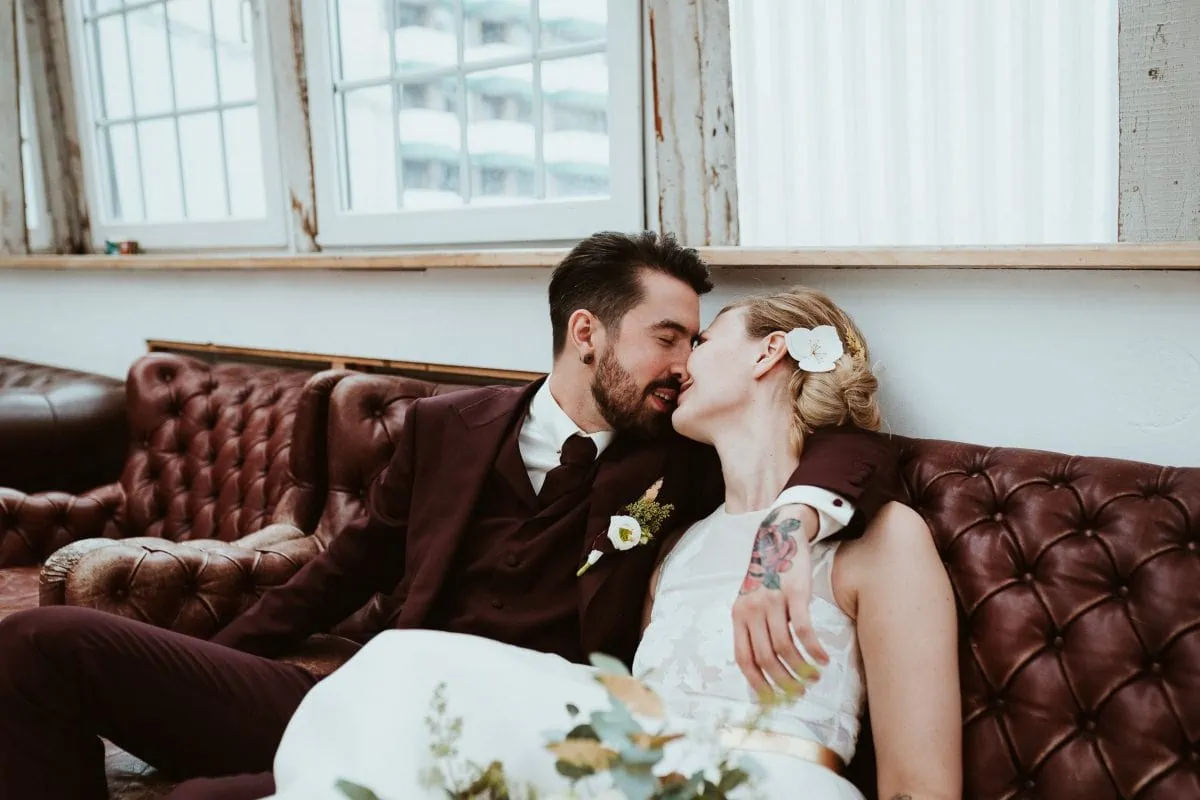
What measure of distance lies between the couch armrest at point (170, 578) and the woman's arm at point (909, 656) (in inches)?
62.2

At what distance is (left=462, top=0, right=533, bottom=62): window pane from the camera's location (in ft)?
9.45

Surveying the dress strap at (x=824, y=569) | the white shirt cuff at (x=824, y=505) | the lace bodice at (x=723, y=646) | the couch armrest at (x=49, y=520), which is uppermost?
the white shirt cuff at (x=824, y=505)

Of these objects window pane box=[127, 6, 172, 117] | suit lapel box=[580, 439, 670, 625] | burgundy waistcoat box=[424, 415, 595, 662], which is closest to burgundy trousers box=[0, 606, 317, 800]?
burgundy waistcoat box=[424, 415, 595, 662]

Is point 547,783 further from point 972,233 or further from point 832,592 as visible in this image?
point 972,233

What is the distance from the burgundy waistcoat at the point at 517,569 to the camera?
1956mm

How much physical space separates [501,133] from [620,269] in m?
1.09

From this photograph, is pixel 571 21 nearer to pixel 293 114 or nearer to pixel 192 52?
pixel 293 114

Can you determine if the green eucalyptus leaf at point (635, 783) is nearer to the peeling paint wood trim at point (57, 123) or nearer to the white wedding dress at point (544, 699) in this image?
the white wedding dress at point (544, 699)

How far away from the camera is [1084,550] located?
5.18 ft

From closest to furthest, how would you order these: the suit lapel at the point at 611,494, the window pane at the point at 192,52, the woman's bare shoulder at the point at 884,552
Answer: the woman's bare shoulder at the point at 884,552, the suit lapel at the point at 611,494, the window pane at the point at 192,52

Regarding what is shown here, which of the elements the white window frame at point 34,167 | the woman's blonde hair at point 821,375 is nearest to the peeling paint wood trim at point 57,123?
the white window frame at point 34,167

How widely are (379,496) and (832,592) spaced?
3.54 ft

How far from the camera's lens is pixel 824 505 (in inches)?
60.7

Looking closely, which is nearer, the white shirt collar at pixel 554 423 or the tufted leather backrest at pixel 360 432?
the white shirt collar at pixel 554 423
